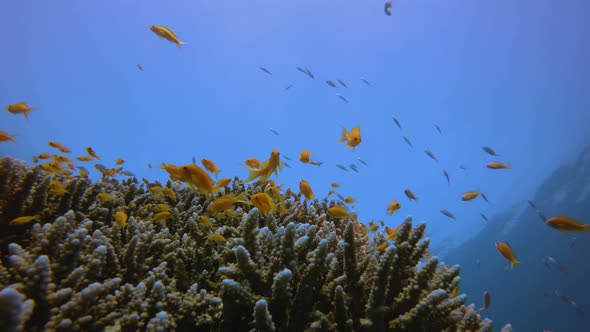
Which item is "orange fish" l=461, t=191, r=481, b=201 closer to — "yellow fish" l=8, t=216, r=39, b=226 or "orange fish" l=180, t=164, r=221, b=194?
"orange fish" l=180, t=164, r=221, b=194

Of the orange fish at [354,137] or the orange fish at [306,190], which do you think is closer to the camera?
the orange fish at [306,190]

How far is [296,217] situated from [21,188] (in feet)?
9.90

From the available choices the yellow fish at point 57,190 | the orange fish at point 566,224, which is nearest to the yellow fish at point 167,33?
the yellow fish at point 57,190

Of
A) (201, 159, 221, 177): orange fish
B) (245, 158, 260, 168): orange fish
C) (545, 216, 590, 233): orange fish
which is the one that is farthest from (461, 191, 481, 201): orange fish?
(201, 159, 221, 177): orange fish

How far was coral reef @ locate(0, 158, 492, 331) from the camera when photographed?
1.49 metres

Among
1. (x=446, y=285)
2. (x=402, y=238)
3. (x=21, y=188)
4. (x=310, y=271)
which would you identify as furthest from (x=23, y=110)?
(x=446, y=285)

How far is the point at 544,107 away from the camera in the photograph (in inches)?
3253

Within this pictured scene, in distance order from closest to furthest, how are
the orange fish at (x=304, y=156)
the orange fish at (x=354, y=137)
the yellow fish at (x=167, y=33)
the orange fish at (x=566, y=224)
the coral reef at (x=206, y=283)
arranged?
the coral reef at (x=206, y=283) → the orange fish at (x=566, y=224) → the orange fish at (x=354, y=137) → the yellow fish at (x=167, y=33) → the orange fish at (x=304, y=156)

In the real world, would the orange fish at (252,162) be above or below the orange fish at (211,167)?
above

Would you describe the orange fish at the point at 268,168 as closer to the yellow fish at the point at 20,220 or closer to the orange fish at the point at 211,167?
the orange fish at the point at 211,167

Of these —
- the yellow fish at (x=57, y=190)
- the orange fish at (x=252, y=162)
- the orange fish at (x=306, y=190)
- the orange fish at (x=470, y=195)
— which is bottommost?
the yellow fish at (x=57, y=190)

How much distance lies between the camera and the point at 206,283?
95.0 inches

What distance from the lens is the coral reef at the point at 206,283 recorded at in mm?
1485

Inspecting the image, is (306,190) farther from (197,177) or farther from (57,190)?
(57,190)
